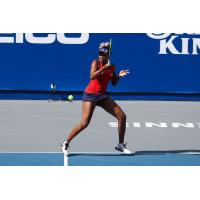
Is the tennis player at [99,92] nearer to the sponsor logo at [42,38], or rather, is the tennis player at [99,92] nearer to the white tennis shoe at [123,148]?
the white tennis shoe at [123,148]

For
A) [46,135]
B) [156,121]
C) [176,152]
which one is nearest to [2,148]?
[46,135]

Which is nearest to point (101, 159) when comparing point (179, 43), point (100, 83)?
point (100, 83)

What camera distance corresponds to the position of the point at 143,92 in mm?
22344

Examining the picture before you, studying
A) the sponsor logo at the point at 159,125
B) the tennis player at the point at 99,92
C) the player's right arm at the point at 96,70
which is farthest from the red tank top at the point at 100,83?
the sponsor logo at the point at 159,125

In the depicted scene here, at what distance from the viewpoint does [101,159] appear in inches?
468

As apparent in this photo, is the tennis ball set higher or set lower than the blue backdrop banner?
lower

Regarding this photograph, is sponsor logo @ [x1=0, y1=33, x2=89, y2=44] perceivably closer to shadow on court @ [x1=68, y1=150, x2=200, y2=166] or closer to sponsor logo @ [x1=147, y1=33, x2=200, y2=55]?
sponsor logo @ [x1=147, y1=33, x2=200, y2=55]

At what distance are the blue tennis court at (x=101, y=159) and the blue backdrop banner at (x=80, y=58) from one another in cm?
967

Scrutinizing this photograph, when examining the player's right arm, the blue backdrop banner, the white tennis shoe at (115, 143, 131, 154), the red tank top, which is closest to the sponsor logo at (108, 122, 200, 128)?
the white tennis shoe at (115, 143, 131, 154)

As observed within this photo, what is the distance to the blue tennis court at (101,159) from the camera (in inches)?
453

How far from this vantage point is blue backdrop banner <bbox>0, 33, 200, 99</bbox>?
22031 millimetres

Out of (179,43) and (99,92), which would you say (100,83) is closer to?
(99,92)

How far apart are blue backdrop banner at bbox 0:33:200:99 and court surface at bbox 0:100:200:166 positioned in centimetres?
71

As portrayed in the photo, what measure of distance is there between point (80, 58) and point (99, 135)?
756 centimetres
